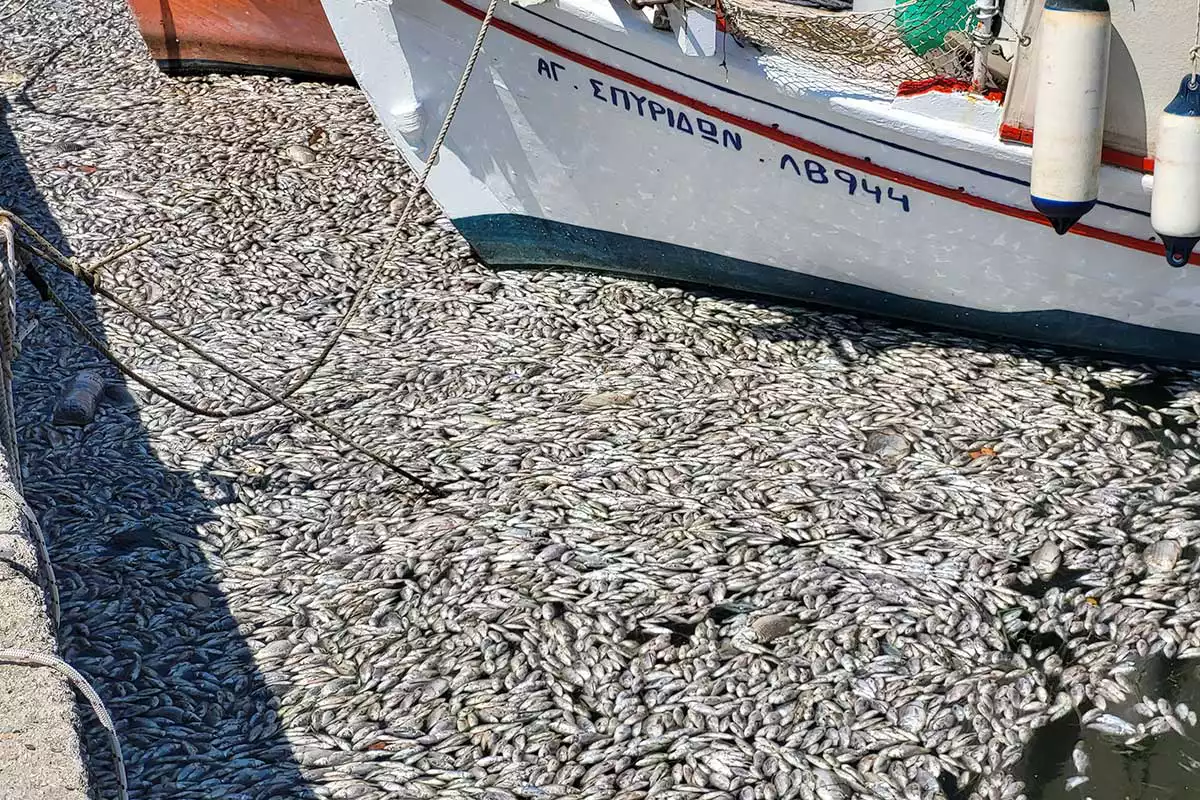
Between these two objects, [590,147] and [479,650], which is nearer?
[479,650]

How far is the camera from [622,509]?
5.84 metres

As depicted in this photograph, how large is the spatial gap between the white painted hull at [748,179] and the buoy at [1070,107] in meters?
0.34

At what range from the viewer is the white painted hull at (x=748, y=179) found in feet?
21.3

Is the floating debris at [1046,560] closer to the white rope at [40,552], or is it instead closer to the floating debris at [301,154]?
the white rope at [40,552]

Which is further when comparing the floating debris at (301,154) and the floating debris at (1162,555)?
the floating debris at (301,154)

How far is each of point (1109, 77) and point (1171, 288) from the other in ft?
4.06

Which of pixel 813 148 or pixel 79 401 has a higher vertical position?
pixel 813 148

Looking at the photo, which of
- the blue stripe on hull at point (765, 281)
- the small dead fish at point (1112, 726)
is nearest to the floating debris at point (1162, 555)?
the small dead fish at point (1112, 726)

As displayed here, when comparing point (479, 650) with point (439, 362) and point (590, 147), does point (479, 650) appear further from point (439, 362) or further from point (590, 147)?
point (590, 147)

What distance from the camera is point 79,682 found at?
158 inches

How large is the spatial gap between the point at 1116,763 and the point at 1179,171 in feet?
9.02

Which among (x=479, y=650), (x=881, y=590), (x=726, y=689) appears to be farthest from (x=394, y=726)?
(x=881, y=590)

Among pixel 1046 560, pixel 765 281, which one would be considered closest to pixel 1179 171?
pixel 1046 560

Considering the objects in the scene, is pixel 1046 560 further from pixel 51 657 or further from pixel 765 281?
pixel 51 657
